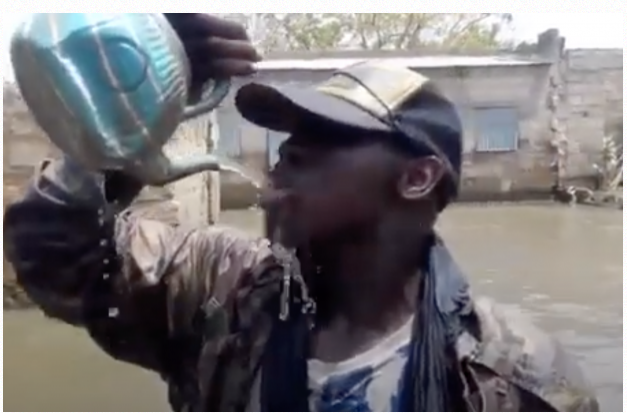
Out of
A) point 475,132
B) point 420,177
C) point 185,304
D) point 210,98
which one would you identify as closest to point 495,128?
point 475,132

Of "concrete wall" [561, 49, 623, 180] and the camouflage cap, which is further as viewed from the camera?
"concrete wall" [561, 49, 623, 180]

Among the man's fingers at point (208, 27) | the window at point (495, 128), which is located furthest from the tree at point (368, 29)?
the window at point (495, 128)

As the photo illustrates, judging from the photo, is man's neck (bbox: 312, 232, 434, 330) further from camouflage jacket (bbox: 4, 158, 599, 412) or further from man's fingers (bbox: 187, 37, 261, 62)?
man's fingers (bbox: 187, 37, 261, 62)

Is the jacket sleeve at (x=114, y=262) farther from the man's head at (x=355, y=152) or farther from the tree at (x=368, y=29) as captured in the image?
the tree at (x=368, y=29)

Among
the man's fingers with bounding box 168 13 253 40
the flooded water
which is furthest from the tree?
the flooded water

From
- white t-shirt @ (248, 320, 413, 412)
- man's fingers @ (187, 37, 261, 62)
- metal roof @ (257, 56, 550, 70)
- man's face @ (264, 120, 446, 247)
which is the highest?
man's fingers @ (187, 37, 261, 62)

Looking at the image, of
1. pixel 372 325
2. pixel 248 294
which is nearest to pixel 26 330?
pixel 248 294

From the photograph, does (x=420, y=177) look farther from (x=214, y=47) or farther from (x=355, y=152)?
(x=214, y=47)
